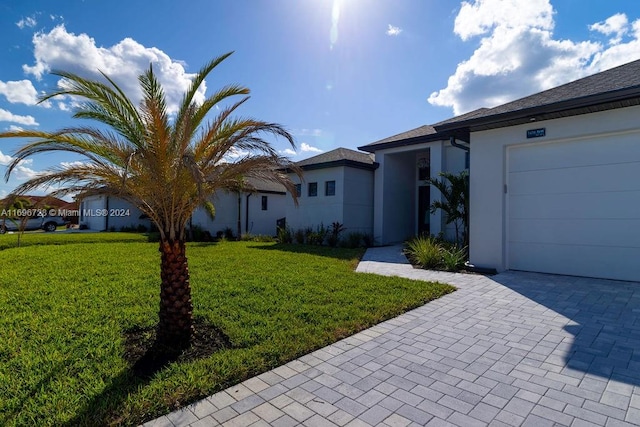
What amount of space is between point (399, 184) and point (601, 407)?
14068mm

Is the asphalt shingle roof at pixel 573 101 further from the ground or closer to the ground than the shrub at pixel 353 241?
further from the ground

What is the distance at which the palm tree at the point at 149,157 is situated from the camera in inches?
146

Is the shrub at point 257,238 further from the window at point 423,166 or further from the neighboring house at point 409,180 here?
the window at point 423,166

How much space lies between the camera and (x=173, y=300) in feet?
12.7

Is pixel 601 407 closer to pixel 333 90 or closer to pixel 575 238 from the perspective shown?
pixel 575 238

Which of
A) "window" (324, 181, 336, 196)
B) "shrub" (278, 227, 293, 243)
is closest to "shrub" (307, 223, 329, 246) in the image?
"shrub" (278, 227, 293, 243)

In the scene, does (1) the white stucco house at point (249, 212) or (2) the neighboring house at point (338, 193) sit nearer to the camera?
(2) the neighboring house at point (338, 193)

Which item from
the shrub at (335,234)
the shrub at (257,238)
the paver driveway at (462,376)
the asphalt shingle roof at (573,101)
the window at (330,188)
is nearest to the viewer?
the paver driveway at (462,376)

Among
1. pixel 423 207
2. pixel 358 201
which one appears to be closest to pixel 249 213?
pixel 358 201

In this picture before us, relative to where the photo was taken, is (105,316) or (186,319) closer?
(186,319)

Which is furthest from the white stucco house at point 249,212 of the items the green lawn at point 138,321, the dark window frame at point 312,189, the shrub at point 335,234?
the green lawn at point 138,321

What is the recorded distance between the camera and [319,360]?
3664mm

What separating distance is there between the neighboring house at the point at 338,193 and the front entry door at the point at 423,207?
2.52m

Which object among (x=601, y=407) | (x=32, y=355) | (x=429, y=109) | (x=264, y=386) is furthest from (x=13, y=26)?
(x=429, y=109)
